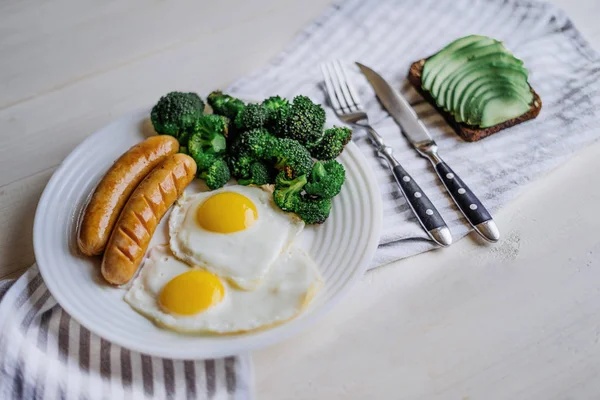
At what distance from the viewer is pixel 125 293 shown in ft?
9.15

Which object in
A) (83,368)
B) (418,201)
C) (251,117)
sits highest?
(251,117)

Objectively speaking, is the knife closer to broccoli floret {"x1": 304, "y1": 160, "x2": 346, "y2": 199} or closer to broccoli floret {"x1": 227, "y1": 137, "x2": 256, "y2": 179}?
broccoli floret {"x1": 304, "y1": 160, "x2": 346, "y2": 199}

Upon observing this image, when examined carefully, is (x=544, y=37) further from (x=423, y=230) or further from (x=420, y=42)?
(x=423, y=230)

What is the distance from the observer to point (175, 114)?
10.7 feet

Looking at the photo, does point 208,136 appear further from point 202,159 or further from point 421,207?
point 421,207

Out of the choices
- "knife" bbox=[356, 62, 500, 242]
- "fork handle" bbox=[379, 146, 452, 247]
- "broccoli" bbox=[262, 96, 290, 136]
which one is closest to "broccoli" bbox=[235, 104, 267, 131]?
"broccoli" bbox=[262, 96, 290, 136]

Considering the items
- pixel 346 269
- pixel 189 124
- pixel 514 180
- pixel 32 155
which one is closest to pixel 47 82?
pixel 32 155

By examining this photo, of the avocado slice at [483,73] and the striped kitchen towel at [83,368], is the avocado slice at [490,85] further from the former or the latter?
the striped kitchen towel at [83,368]

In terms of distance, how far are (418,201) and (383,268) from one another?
1.45ft

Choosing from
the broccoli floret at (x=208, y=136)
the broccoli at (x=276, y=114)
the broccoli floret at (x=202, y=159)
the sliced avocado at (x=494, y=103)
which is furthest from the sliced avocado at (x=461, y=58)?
the broccoli floret at (x=202, y=159)

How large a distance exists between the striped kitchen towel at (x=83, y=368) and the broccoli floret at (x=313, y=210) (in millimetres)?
756

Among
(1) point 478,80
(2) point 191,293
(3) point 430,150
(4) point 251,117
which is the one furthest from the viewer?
(1) point 478,80

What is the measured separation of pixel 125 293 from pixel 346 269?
1061mm

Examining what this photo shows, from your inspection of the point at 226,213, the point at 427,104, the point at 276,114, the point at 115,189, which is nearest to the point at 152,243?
the point at 115,189
